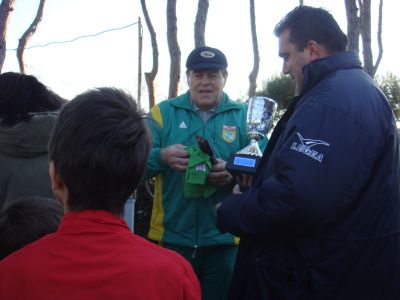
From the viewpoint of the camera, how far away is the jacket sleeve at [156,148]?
3.02 meters

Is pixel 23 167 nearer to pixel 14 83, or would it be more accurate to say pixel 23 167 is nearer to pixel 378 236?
pixel 14 83

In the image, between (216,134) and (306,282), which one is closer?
(306,282)

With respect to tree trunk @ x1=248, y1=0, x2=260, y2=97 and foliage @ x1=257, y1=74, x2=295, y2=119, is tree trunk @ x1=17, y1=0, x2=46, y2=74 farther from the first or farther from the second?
foliage @ x1=257, y1=74, x2=295, y2=119

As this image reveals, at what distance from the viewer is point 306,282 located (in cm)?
197

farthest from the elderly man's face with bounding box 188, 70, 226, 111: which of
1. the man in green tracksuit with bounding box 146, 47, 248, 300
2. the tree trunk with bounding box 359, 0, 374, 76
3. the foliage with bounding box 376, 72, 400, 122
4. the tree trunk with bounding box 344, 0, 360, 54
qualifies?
the foliage with bounding box 376, 72, 400, 122

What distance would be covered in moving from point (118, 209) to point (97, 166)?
A: 154 mm

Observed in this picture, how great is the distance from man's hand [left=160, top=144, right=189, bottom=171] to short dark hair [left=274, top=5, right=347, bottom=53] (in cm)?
92

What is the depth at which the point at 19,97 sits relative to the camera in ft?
8.76

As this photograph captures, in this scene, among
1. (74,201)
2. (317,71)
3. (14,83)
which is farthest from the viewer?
(14,83)

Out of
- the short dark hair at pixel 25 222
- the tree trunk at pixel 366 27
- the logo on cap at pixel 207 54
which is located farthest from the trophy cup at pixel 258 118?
the tree trunk at pixel 366 27

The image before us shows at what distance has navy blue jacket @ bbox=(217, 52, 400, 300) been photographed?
1.88m

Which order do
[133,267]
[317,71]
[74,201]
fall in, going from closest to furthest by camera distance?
[133,267]
[74,201]
[317,71]

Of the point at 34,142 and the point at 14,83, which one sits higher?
the point at 14,83

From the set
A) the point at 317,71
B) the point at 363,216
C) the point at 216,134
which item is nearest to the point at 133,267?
the point at 363,216
